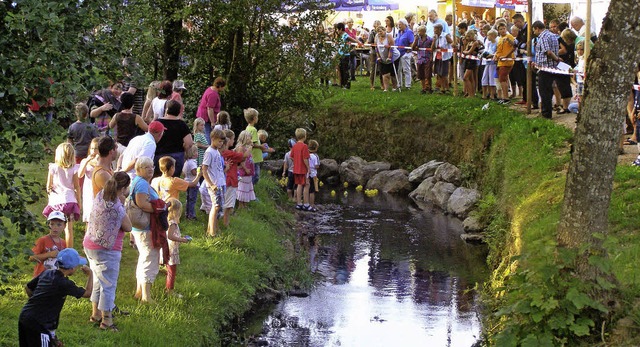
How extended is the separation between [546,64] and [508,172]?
368 centimetres

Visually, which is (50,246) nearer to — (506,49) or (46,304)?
(46,304)

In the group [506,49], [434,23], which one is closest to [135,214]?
[506,49]

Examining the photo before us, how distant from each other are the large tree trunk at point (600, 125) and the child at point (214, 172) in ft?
18.7

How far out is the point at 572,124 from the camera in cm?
1911

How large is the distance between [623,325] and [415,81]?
69.8 ft

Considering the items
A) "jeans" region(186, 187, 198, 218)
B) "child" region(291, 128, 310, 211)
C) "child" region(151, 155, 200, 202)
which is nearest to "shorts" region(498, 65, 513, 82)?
"child" region(291, 128, 310, 211)

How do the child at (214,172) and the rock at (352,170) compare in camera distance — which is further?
the rock at (352,170)

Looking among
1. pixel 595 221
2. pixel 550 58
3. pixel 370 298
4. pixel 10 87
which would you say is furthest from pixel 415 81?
pixel 10 87

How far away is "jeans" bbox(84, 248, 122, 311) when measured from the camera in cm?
959

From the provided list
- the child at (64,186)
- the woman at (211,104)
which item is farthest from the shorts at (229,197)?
the child at (64,186)

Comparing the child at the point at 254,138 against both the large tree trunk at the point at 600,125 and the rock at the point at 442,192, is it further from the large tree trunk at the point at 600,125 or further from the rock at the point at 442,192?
the large tree trunk at the point at 600,125

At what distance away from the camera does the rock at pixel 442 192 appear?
830 inches

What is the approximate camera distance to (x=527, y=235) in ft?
40.7

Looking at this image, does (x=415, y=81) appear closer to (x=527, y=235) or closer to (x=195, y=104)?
(x=195, y=104)
